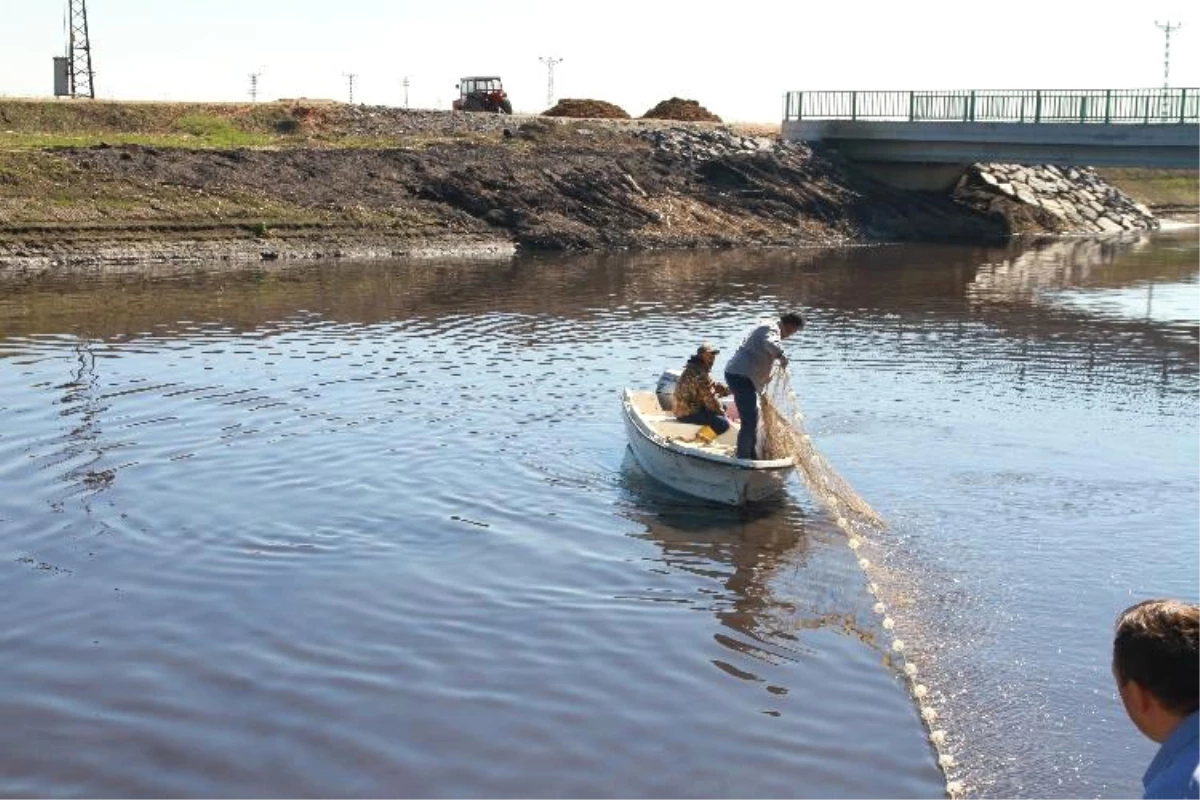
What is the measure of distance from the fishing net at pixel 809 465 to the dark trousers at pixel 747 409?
0.23 m

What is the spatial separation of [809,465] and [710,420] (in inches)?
78.0

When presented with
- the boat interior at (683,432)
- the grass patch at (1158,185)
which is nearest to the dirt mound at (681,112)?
the grass patch at (1158,185)

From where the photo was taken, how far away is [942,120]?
57625mm

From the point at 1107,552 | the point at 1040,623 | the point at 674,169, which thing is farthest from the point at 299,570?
the point at 674,169

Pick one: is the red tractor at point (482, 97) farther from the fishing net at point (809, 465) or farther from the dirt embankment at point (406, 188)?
the fishing net at point (809, 465)

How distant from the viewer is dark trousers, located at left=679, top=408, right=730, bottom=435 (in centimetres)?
1734

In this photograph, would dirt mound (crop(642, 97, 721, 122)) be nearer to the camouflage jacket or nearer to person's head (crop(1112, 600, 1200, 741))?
the camouflage jacket

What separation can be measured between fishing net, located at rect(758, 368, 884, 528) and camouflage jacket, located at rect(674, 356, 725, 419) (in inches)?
48.3

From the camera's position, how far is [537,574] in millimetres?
13164

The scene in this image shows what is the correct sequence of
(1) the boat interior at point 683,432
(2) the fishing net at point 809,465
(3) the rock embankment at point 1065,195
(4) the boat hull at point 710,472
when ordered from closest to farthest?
(4) the boat hull at point 710,472, (2) the fishing net at point 809,465, (1) the boat interior at point 683,432, (3) the rock embankment at point 1065,195

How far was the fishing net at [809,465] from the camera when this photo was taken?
15.5 meters

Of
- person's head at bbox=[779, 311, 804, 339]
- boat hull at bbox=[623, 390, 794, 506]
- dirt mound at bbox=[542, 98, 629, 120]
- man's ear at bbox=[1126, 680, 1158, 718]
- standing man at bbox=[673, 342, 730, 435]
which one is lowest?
boat hull at bbox=[623, 390, 794, 506]

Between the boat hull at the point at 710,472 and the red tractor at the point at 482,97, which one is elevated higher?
the red tractor at the point at 482,97

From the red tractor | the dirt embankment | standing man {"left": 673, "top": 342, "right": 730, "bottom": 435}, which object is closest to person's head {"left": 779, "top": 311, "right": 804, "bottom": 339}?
standing man {"left": 673, "top": 342, "right": 730, "bottom": 435}
